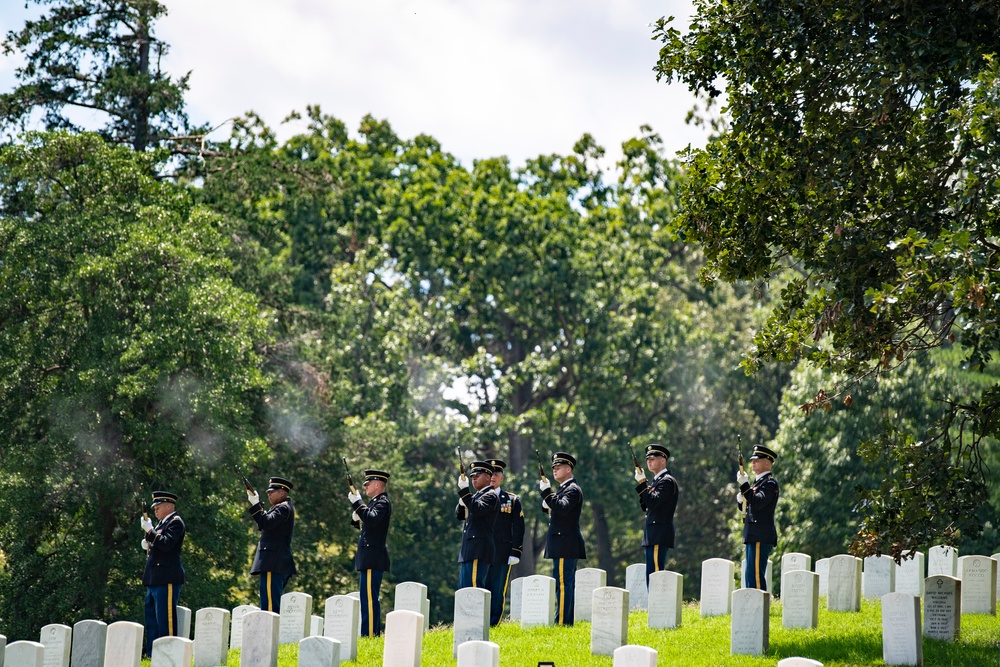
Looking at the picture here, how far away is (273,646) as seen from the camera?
12312 mm

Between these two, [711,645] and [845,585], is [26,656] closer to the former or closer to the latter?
[711,645]

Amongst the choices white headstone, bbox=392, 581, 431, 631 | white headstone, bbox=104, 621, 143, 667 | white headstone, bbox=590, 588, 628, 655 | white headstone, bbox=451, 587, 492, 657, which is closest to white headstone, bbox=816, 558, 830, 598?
white headstone, bbox=590, 588, 628, 655

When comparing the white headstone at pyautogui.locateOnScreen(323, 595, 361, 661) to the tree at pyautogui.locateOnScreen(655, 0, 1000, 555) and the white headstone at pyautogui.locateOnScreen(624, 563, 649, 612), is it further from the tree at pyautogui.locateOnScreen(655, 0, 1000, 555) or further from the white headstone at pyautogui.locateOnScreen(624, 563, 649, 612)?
the tree at pyautogui.locateOnScreen(655, 0, 1000, 555)

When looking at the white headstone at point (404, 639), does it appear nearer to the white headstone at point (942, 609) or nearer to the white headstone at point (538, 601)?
the white headstone at point (538, 601)

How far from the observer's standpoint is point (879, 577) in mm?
16109

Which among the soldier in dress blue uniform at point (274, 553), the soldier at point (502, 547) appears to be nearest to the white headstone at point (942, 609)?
the soldier at point (502, 547)

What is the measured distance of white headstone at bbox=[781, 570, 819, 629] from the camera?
13508 millimetres

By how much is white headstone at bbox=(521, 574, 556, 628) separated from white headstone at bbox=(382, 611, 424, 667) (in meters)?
2.80

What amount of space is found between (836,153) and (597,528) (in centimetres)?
2514

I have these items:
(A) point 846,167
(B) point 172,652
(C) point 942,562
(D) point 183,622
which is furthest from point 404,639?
(C) point 942,562

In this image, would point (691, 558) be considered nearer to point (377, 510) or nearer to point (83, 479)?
point (83, 479)

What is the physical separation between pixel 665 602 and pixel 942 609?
2970 mm

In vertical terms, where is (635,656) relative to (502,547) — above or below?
below

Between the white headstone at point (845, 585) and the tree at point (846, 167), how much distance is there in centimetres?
243
